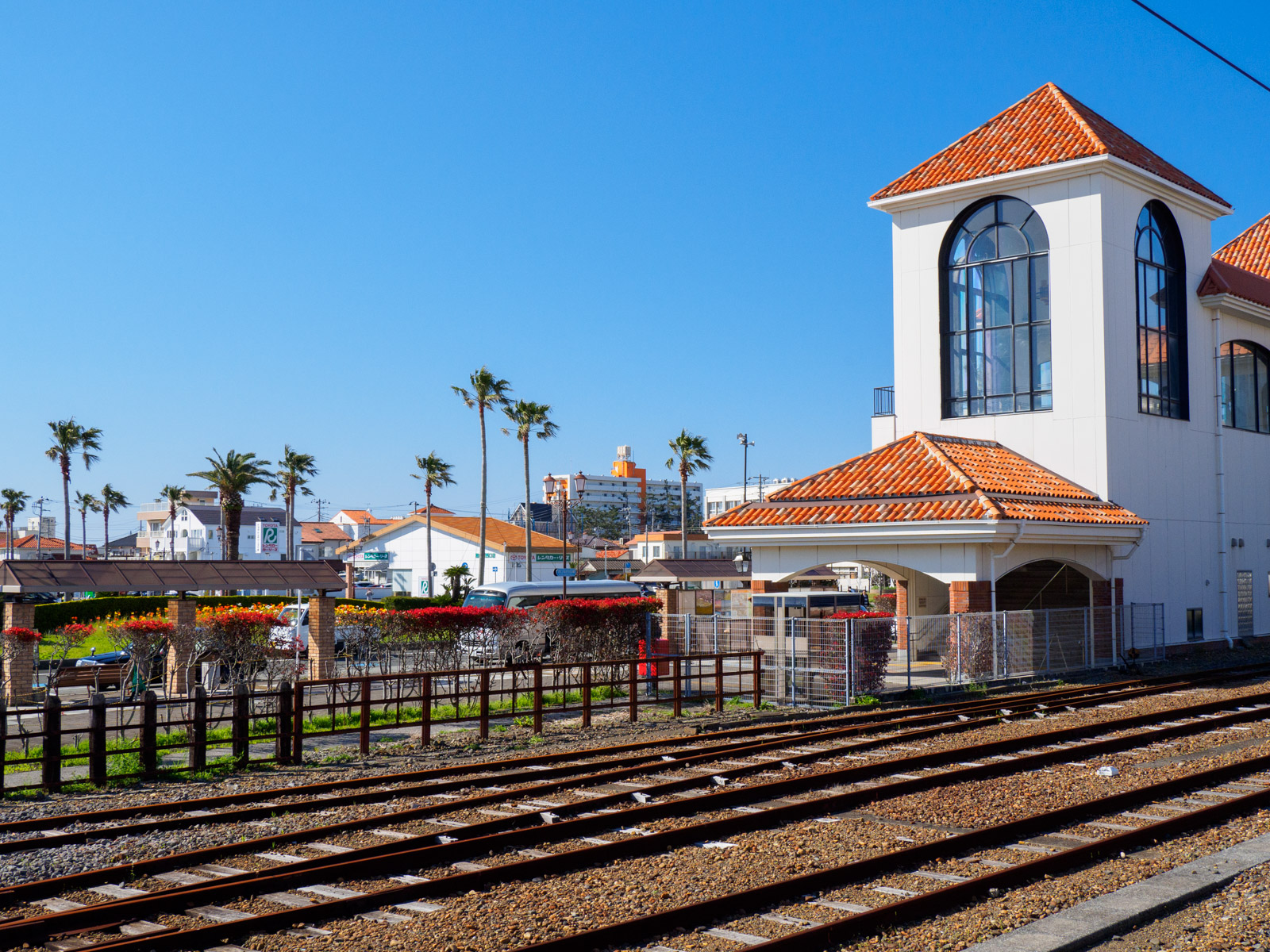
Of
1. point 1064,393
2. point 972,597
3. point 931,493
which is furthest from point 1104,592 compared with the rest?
point 931,493

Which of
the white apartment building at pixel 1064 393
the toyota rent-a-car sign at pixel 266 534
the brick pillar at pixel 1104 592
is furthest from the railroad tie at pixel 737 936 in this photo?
the toyota rent-a-car sign at pixel 266 534

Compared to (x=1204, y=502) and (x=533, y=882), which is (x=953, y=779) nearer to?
(x=533, y=882)

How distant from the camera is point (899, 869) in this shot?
8.44m

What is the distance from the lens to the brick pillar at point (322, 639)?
22.6 metres

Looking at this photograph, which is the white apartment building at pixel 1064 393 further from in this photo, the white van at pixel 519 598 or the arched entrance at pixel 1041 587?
the white van at pixel 519 598

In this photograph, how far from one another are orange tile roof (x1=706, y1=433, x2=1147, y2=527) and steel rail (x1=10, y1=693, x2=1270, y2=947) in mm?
11309

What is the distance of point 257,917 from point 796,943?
3.30 meters

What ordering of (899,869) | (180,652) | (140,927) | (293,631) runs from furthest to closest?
(293,631), (180,652), (899,869), (140,927)

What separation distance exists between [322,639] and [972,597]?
1302 cm

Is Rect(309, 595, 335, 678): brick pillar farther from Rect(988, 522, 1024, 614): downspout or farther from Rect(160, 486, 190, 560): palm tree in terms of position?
Rect(160, 486, 190, 560): palm tree

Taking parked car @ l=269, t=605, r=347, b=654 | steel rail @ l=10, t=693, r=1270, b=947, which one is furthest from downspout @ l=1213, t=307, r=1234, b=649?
parked car @ l=269, t=605, r=347, b=654

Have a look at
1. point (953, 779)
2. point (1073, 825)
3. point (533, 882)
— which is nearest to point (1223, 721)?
point (953, 779)

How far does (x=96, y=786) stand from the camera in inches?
508

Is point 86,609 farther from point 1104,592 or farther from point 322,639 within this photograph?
point 1104,592
